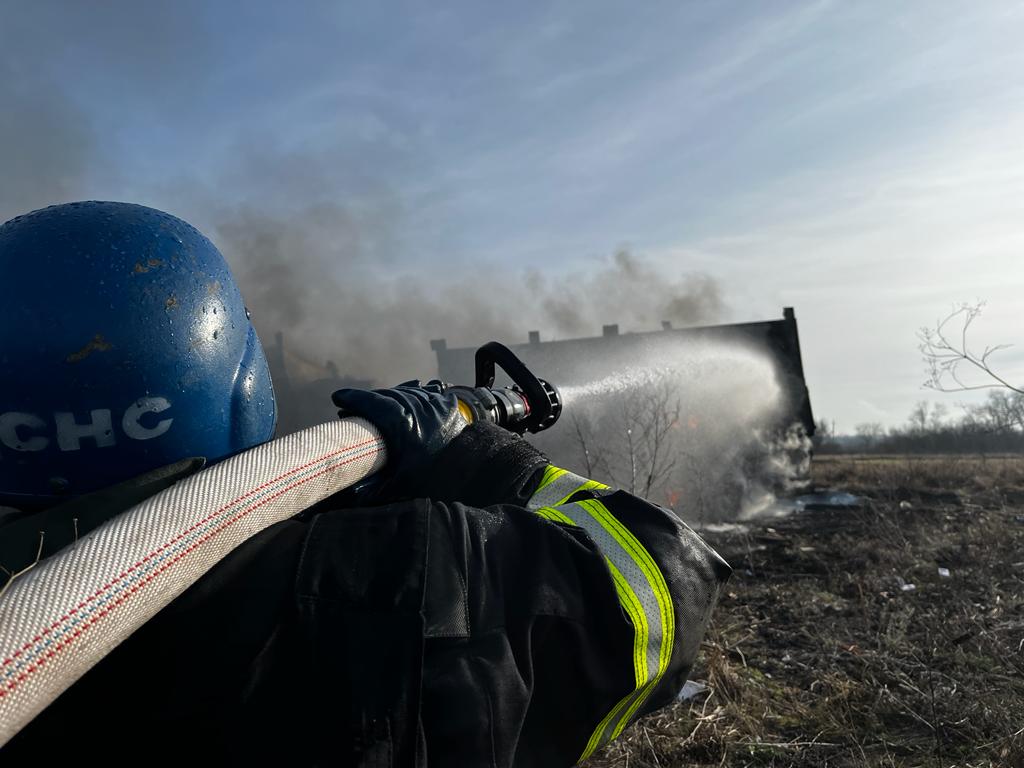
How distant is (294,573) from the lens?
906 millimetres

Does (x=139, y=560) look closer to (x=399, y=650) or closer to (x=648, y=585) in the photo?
(x=399, y=650)

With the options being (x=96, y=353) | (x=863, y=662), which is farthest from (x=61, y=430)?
(x=863, y=662)

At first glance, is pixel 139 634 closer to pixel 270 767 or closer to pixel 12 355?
pixel 270 767

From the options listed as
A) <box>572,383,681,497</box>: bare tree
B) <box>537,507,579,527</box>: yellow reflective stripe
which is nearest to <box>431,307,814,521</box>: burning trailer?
<box>572,383,681,497</box>: bare tree

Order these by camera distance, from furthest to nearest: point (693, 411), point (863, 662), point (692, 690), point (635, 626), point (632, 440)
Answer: point (693, 411) < point (632, 440) < point (863, 662) < point (692, 690) < point (635, 626)

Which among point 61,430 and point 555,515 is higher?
point 61,430

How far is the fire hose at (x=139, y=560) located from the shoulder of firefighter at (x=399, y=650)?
6 centimetres

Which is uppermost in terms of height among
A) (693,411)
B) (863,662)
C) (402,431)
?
(402,431)

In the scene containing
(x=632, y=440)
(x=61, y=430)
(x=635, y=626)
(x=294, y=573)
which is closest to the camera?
(x=294, y=573)

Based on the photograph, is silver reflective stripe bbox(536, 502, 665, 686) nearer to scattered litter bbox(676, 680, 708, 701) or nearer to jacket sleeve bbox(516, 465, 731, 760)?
jacket sleeve bbox(516, 465, 731, 760)

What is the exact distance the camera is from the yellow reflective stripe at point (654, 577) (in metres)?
1.05

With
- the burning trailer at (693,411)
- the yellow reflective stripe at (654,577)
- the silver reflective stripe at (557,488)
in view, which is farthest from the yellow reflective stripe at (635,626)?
the burning trailer at (693,411)

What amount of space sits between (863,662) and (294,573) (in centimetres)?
371

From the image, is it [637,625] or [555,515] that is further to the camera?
[555,515]
